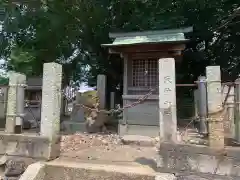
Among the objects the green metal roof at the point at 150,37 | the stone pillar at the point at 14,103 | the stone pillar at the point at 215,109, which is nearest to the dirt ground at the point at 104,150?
the stone pillar at the point at 14,103

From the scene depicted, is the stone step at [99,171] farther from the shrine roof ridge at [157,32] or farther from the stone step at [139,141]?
the shrine roof ridge at [157,32]

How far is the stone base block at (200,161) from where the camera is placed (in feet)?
15.5

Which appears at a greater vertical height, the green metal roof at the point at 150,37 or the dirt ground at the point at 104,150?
the green metal roof at the point at 150,37

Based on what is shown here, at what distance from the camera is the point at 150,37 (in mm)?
9969

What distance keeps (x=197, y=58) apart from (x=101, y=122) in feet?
22.6

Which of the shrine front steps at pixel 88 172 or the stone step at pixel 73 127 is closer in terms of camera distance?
the shrine front steps at pixel 88 172

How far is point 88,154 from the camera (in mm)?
6887

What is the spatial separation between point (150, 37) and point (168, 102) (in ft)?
17.7

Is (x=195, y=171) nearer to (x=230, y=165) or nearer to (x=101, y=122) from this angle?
(x=230, y=165)

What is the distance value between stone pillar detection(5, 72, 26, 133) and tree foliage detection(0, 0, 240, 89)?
5725mm

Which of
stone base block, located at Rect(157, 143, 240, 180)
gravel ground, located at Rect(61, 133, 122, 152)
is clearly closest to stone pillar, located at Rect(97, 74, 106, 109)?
gravel ground, located at Rect(61, 133, 122, 152)

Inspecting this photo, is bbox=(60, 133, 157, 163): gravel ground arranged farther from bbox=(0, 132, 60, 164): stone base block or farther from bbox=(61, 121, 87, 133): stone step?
bbox=(61, 121, 87, 133): stone step

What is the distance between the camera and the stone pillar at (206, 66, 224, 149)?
4.81m

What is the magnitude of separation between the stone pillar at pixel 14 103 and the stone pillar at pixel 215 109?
4549 millimetres
